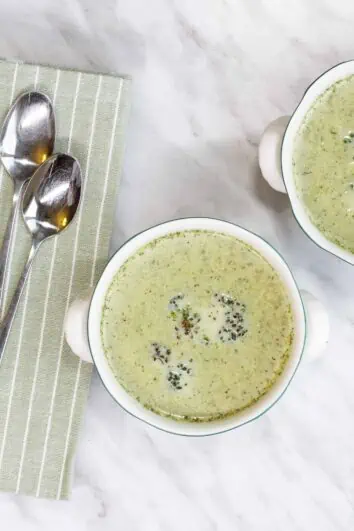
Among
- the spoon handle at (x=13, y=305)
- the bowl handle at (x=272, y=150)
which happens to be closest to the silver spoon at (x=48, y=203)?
the spoon handle at (x=13, y=305)

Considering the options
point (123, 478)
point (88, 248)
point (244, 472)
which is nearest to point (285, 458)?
point (244, 472)

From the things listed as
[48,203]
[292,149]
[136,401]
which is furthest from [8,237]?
[292,149]

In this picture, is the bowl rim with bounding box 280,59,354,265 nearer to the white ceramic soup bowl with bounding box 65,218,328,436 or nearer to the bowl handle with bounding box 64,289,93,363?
the white ceramic soup bowl with bounding box 65,218,328,436

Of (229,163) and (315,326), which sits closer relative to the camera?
(315,326)

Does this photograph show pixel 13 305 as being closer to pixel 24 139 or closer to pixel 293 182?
pixel 24 139

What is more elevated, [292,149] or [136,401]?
[292,149]

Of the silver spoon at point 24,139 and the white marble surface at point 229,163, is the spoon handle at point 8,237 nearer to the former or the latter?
the silver spoon at point 24,139

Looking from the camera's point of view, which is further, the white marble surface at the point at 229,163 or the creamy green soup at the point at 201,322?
the white marble surface at the point at 229,163

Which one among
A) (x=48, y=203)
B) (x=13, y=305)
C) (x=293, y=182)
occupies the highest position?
(x=293, y=182)
